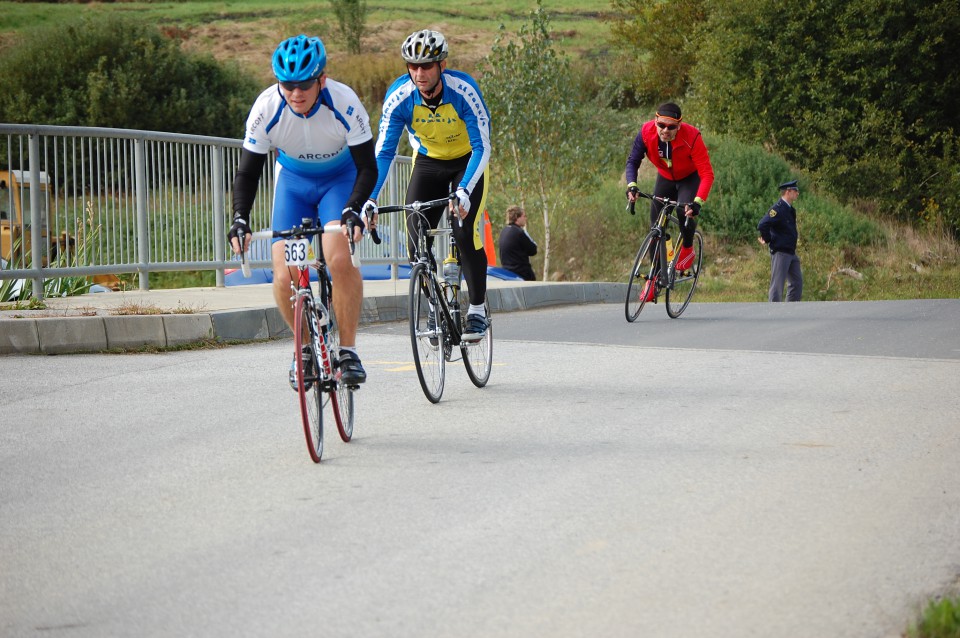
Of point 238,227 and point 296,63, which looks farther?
point 296,63

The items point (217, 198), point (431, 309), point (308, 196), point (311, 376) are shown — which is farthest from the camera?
point (217, 198)

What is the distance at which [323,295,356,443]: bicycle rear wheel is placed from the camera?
5.96 m

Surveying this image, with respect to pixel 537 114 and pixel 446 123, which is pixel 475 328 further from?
pixel 537 114

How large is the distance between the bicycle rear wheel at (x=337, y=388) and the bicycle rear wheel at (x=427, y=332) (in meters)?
0.79

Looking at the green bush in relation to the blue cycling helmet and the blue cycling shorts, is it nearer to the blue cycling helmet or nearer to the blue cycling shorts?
the blue cycling shorts

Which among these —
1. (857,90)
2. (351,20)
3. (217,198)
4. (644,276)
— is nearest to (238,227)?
(644,276)

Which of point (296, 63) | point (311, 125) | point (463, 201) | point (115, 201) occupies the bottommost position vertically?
point (463, 201)

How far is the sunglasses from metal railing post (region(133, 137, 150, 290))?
698 cm

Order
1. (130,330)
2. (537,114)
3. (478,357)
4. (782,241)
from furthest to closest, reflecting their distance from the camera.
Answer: (537,114) < (782,241) < (130,330) < (478,357)

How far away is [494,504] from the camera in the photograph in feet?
16.4

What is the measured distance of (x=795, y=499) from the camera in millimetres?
5012

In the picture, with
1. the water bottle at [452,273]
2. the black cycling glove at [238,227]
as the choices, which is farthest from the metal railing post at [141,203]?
the black cycling glove at [238,227]

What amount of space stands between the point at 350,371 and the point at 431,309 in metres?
1.37

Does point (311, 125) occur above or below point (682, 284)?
above
